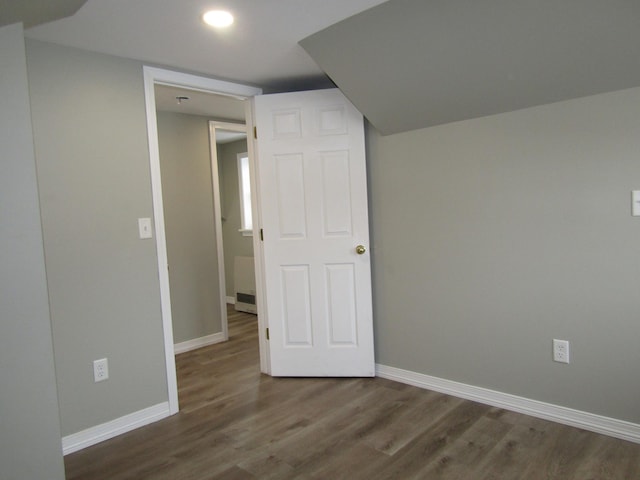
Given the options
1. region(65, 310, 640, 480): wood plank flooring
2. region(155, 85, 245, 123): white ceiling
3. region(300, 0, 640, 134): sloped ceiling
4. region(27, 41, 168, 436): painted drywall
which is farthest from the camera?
region(155, 85, 245, 123): white ceiling

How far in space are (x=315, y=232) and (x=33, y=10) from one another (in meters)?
1.98

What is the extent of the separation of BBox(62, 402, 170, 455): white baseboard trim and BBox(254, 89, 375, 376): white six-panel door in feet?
2.93

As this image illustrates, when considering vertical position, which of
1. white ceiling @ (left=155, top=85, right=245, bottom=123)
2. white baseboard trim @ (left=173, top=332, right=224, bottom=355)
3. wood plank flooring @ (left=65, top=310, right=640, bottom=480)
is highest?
white ceiling @ (left=155, top=85, right=245, bottom=123)

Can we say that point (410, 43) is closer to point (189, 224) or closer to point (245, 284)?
point (189, 224)

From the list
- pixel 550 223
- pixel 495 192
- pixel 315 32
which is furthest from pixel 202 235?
pixel 550 223

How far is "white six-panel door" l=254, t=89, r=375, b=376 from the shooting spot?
3.00 meters

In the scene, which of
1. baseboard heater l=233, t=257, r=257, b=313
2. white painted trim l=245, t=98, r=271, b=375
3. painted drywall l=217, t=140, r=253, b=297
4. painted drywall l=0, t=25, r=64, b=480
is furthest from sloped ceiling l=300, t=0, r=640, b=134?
painted drywall l=217, t=140, r=253, b=297

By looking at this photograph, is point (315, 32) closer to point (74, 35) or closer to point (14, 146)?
point (74, 35)

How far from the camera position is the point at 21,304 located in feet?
4.82

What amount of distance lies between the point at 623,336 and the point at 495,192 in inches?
37.7

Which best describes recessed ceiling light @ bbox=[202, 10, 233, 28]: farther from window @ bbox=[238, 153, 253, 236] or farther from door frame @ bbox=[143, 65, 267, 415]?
window @ bbox=[238, 153, 253, 236]

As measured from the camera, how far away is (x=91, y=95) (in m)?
2.38

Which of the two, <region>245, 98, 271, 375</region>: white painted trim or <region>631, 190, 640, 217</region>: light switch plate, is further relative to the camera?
<region>245, 98, 271, 375</region>: white painted trim

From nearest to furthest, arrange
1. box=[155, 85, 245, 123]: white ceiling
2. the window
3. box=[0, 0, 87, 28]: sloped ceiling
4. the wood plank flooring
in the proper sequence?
box=[0, 0, 87, 28]: sloped ceiling
the wood plank flooring
box=[155, 85, 245, 123]: white ceiling
the window
